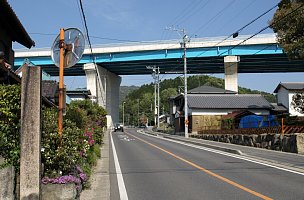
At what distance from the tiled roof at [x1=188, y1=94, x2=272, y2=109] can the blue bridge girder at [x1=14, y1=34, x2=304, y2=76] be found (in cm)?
631

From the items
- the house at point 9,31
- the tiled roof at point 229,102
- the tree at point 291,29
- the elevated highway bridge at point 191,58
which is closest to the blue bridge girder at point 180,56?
the elevated highway bridge at point 191,58

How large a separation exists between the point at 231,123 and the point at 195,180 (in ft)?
91.3

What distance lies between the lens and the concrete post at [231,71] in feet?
188

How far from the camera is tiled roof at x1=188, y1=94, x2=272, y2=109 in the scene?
5300 centimetres

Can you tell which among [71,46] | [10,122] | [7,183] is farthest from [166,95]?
[7,183]

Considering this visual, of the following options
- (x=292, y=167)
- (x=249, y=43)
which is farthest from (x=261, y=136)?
(x=249, y=43)

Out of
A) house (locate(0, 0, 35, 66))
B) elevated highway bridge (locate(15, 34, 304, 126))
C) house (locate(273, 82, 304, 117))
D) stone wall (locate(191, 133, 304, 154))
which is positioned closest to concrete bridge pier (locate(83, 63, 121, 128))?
elevated highway bridge (locate(15, 34, 304, 126))

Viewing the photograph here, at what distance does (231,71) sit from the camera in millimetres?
61219

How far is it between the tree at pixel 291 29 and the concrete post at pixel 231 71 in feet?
100.0

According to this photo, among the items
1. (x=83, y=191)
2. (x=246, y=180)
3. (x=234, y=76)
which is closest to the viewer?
(x=83, y=191)

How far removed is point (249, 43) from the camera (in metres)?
53.4

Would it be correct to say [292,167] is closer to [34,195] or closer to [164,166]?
[164,166]

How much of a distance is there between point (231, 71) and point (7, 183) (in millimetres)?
57296

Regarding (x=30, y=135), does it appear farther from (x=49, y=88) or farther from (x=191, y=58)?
(x=191, y=58)
